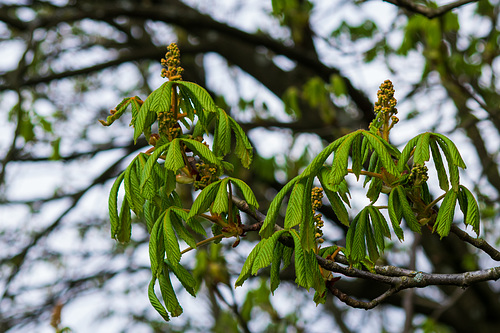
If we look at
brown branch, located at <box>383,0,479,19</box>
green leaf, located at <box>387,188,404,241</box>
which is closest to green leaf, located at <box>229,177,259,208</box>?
green leaf, located at <box>387,188,404,241</box>

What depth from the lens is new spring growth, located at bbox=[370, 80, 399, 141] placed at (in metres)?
1.49

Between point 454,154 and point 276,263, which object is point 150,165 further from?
point 454,154

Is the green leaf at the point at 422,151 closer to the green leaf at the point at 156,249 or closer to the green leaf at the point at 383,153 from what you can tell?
the green leaf at the point at 383,153


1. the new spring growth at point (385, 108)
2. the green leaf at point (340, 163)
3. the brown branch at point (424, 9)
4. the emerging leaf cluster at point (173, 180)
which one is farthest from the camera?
the brown branch at point (424, 9)

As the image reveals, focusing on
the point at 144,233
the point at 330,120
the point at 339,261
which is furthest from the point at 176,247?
the point at 144,233

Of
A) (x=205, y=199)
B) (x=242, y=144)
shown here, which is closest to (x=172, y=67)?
(x=242, y=144)

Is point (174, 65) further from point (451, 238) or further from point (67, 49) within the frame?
point (67, 49)

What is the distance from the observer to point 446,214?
140 centimetres

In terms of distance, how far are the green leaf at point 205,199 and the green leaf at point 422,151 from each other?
0.50m

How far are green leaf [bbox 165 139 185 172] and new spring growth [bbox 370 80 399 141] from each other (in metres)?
0.52

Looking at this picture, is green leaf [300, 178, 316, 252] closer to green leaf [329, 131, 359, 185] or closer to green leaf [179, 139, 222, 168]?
green leaf [329, 131, 359, 185]

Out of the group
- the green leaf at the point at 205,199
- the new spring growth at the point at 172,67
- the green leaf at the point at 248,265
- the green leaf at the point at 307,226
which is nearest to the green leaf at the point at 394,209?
the green leaf at the point at 307,226

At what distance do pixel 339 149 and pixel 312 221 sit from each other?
0.19 metres

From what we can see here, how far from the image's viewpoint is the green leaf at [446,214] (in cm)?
139
